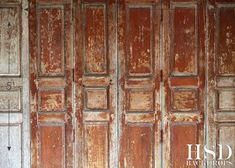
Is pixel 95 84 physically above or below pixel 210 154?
above

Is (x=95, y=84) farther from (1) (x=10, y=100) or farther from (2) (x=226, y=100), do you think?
(2) (x=226, y=100)

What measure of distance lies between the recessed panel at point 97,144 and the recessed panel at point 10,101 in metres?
0.93

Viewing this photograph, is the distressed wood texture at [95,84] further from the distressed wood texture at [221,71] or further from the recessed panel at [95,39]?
the distressed wood texture at [221,71]

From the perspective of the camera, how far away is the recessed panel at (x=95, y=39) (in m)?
5.12

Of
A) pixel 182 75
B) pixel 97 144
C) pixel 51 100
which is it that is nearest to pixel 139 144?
pixel 97 144

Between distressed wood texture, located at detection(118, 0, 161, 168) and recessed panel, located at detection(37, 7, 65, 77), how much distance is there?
75 centimetres

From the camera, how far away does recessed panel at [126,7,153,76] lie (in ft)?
16.9

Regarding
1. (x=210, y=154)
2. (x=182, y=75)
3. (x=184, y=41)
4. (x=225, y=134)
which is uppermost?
(x=184, y=41)

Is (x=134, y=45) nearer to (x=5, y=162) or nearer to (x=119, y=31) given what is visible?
(x=119, y=31)

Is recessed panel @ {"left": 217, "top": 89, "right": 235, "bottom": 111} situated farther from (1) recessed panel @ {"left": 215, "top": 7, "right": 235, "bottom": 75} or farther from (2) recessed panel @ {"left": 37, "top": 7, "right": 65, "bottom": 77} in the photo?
(2) recessed panel @ {"left": 37, "top": 7, "right": 65, "bottom": 77}

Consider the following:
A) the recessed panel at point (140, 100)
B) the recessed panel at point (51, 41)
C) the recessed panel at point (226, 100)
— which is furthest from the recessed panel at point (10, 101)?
the recessed panel at point (226, 100)

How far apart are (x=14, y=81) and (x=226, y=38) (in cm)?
278

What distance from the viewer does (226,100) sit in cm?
521

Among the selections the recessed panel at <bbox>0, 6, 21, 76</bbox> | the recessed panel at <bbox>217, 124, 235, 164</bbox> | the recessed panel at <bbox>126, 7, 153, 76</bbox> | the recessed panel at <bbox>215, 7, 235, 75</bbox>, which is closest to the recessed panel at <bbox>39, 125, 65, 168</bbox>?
the recessed panel at <bbox>0, 6, 21, 76</bbox>
